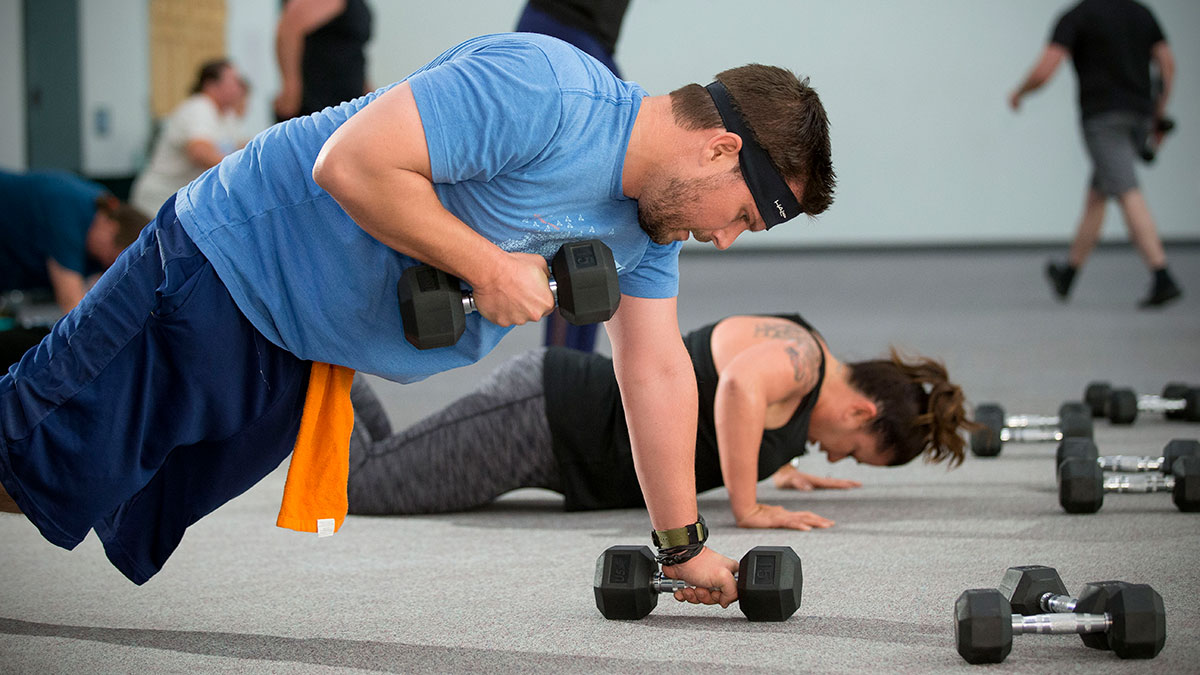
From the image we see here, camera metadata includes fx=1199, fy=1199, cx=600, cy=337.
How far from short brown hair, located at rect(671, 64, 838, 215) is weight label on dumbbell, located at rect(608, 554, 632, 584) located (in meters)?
0.62

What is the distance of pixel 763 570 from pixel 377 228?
0.79 m

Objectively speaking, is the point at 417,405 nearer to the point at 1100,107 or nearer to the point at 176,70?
the point at 1100,107

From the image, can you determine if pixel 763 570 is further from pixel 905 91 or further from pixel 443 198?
pixel 905 91

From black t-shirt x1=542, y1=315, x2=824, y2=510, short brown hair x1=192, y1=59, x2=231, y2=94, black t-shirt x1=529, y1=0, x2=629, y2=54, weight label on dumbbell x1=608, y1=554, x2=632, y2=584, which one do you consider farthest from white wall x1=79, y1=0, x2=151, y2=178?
weight label on dumbbell x1=608, y1=554, x2=632, y2=584

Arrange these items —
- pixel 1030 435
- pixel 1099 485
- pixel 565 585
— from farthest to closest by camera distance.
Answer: pixel 1030 435, pixel 1099 485, pixel 565 585

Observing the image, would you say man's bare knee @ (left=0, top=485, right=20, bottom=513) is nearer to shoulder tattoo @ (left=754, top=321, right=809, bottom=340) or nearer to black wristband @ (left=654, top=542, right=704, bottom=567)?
black wristband @ (left=654, top=542, right=704, bottom=567)

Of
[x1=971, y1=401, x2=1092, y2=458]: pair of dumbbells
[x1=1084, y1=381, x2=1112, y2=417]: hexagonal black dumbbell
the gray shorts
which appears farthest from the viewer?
the gray shorts

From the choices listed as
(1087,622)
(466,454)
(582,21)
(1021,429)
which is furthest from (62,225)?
(1087,622)

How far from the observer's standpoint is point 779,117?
1.63m

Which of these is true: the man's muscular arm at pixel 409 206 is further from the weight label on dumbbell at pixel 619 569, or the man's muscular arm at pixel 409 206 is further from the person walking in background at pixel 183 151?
the person walking in background at pixel 183 151

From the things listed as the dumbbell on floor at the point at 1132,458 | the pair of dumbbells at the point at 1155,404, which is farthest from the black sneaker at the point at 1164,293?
the dumbbell on floor at the point at 1132,458

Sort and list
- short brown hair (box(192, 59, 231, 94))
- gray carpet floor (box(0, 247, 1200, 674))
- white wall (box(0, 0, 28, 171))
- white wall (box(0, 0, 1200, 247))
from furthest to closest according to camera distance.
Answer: white wall (box(0, 0, 1200, 247))
white wall (box(0, 0, 28, 171))
short brown hair (box(192, 59, 231, 94))
gray carpet floor (box(0, 247, 1200, 674))

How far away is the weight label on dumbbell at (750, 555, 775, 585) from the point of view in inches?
72.3

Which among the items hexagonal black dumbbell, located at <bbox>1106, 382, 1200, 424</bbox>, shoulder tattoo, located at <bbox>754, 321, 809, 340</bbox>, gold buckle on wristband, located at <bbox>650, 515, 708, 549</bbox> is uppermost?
shoulder tattoo, located at <bbox>754, 321, 809, 340</bbox>
